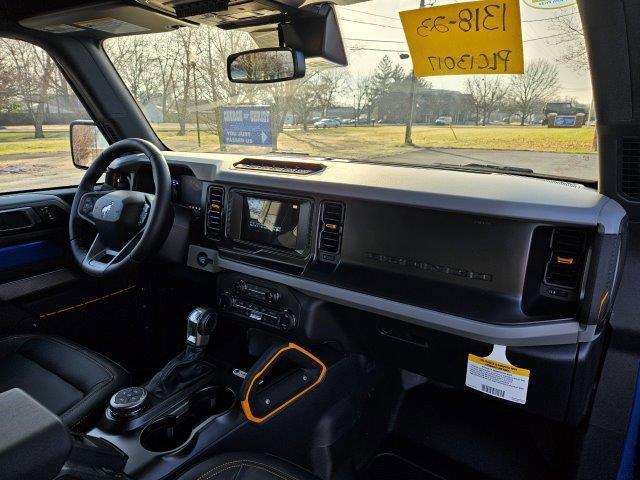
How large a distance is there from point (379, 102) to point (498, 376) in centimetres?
127

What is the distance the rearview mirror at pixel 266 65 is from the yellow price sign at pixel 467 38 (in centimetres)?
58

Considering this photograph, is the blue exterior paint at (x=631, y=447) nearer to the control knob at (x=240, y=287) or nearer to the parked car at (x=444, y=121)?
A: the parked car at (x=444, y=121)

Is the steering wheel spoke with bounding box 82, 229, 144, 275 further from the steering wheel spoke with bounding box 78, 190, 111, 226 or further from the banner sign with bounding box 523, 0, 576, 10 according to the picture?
the banner sign with bounding box 523, 0, 576, 10

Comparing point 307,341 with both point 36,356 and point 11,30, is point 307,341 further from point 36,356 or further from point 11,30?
point 11,30

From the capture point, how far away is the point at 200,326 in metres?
2.07

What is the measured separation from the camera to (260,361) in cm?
200

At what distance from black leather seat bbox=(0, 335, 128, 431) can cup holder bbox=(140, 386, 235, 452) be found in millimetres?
276

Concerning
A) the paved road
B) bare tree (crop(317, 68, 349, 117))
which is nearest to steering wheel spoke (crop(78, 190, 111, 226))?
bare tree (crop(317, 68, 349, 117))

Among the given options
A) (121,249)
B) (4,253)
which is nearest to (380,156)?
(121,249)

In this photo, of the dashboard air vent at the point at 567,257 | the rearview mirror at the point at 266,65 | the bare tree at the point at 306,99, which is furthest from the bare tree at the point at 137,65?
the dashboard air vent at the point at 567,257

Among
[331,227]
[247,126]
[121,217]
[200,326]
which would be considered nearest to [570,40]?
[331,227]

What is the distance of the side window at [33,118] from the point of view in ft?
8.16

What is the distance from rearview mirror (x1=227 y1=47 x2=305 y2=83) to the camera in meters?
2.25

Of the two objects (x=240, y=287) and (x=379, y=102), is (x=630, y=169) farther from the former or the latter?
(x=240, y=287)
